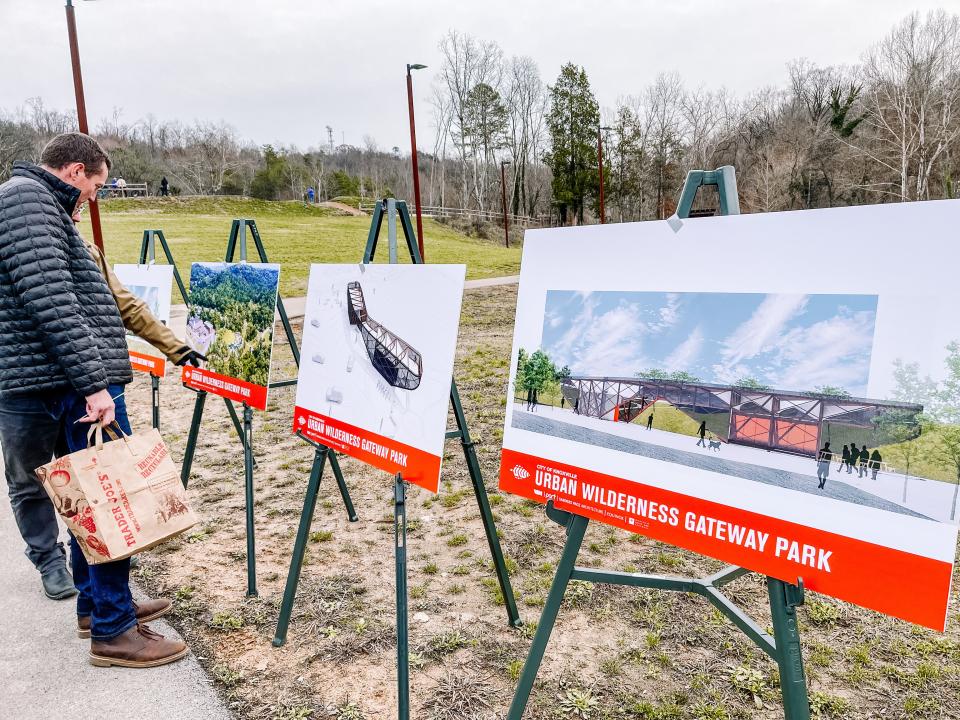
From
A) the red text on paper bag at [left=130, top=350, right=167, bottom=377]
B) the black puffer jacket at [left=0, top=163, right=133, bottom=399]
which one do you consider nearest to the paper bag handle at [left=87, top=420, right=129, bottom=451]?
the black puffer jacket at [left=0, top=163, right=133, bottom=399]

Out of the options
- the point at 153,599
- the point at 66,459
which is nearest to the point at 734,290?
the point at 66,459

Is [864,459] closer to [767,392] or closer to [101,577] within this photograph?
[767,392]

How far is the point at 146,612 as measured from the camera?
2924 millimetres

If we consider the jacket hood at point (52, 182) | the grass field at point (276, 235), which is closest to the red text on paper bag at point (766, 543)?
the jacket hood at point (52, 182)

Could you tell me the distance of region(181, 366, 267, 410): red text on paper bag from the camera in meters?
3.26

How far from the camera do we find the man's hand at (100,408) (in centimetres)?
234

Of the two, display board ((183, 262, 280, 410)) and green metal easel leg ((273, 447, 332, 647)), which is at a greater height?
display board ((183, 262, 280, 410))

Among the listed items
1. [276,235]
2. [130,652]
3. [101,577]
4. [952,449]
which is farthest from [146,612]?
[276,235]

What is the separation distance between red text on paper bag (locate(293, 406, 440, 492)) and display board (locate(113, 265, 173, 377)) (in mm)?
2171

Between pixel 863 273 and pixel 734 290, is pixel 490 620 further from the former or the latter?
pixel 863 273

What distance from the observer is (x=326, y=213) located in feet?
124

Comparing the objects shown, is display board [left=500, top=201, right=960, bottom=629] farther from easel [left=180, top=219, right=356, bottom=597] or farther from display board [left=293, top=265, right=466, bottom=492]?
easel [left=180, top=219, right=356, bottom=597]

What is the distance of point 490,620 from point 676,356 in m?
1.78

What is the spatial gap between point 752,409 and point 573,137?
46.0 metres
